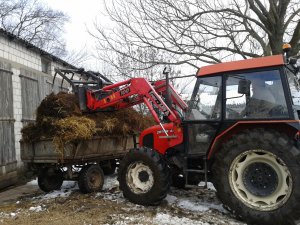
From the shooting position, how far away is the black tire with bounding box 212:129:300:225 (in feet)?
17.0

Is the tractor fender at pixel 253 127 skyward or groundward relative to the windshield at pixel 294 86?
groundward

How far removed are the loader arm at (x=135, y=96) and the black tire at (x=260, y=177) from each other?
144cm

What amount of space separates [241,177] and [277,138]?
0.82 m

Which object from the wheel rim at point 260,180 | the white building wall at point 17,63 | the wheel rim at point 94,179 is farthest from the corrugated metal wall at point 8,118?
the wheel rim at point 260,180

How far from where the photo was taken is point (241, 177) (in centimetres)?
568

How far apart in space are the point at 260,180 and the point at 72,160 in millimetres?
3764

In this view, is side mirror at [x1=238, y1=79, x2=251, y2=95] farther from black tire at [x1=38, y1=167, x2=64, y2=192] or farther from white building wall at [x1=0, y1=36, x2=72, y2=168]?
white building wall at [x1=0, y1=36, x2=72, y2=168]

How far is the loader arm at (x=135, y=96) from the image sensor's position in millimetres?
7088

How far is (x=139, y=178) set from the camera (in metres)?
6.81

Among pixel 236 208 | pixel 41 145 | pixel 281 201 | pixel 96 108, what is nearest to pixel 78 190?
pixel 41 145

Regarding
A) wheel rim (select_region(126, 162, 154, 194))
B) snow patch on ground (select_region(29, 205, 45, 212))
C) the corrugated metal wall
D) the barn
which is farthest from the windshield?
the corrugated metal wall

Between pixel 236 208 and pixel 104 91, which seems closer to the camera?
pixel 236 208

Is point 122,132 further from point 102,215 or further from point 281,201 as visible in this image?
point 281,201

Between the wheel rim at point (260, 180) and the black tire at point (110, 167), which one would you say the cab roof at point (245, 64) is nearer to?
the wheel rim at point (260, 180)
